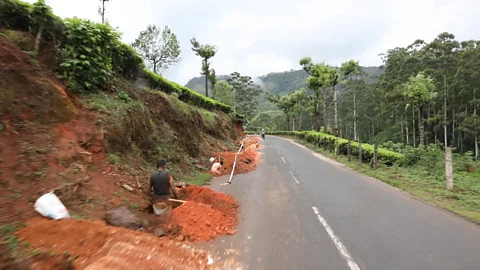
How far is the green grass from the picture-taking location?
7.29m

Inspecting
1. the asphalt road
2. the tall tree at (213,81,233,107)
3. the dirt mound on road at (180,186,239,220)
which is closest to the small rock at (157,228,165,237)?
the asphalt road

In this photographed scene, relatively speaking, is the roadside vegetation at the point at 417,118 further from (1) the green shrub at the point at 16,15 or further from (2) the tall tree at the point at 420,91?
(1) the green shrub at the point at 16,15

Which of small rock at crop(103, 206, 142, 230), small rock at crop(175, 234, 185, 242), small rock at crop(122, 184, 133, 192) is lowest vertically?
small rock at crop(175, 234, 185, 242)

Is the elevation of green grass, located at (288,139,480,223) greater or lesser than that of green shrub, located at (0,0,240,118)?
lesser

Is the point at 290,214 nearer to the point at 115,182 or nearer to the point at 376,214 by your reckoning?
the point at 376,214

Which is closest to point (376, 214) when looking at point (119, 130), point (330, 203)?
point (330, 203)

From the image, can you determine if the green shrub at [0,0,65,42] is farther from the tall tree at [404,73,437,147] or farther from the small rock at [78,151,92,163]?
the tall tree at [404,73,437,147]

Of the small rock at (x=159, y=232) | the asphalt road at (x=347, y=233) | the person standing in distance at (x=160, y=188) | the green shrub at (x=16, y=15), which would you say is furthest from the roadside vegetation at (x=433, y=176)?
the green shrub at (x=16, y=15)

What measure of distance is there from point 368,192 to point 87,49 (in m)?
10.0

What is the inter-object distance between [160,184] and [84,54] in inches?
199

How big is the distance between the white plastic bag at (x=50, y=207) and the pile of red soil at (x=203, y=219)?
6.34 feet

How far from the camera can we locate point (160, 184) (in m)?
6.59

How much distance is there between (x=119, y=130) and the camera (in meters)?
8.47

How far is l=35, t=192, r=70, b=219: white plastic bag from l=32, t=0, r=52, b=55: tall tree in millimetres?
5804
